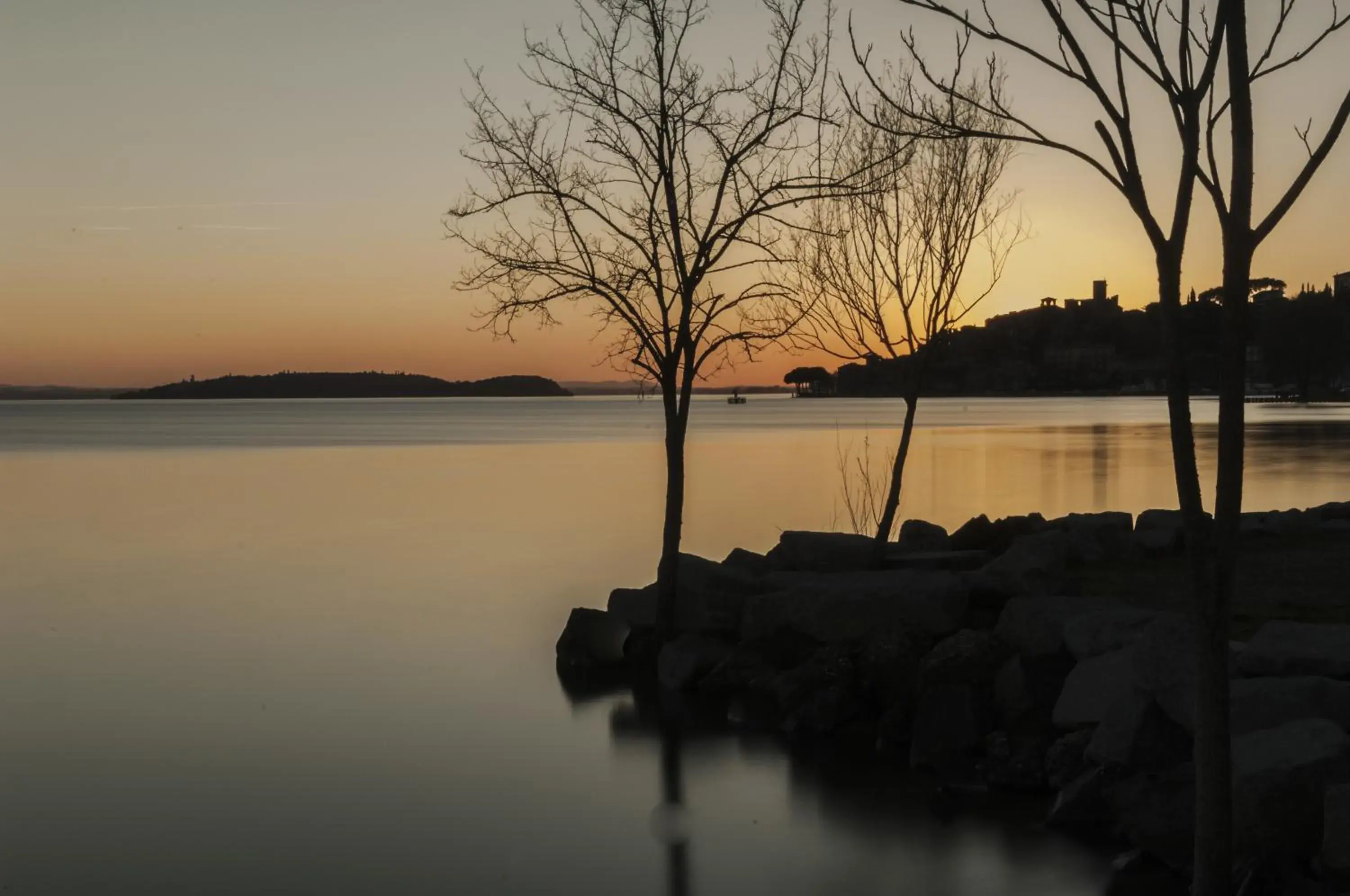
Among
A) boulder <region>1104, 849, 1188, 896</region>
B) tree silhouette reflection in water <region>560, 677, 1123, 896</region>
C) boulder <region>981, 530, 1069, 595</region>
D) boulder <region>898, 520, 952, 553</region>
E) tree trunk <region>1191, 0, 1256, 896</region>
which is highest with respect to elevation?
tree trunk <region>1191, 0, 1256, 896</region>

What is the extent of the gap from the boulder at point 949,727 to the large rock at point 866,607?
1.32m

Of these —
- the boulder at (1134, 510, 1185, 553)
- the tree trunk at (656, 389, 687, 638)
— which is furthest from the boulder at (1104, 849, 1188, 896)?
the boulder at (1134, 510, 1185, 553)

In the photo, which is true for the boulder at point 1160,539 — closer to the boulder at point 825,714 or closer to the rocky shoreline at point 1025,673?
the rocky shoreline at point 1025,673

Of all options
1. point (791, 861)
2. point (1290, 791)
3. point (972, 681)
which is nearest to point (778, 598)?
point (972, 681)

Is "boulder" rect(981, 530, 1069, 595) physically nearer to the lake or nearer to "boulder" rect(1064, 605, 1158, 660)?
"boulder" rect(1064, 605, 1158, 660)

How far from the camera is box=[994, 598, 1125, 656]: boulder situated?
1216 cm

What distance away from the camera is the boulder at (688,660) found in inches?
586

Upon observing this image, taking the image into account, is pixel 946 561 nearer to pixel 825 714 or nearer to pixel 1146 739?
pixel 825 714

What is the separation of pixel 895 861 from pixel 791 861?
0.77 meters

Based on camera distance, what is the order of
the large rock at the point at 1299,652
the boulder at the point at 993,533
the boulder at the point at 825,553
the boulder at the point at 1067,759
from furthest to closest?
the boulder at the point at 993,533, the boulder at the point at 825,553, the boulder at the point at 1067,759, the large rock at the point at 1299,652

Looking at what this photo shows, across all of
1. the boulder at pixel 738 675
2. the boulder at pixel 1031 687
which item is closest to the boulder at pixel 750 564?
the boulder at pixel 738 675

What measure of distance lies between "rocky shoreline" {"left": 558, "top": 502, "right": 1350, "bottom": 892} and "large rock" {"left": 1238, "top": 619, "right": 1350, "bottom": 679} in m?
0.02

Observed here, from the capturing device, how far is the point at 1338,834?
24.2 feet

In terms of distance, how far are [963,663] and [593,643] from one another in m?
5.54
